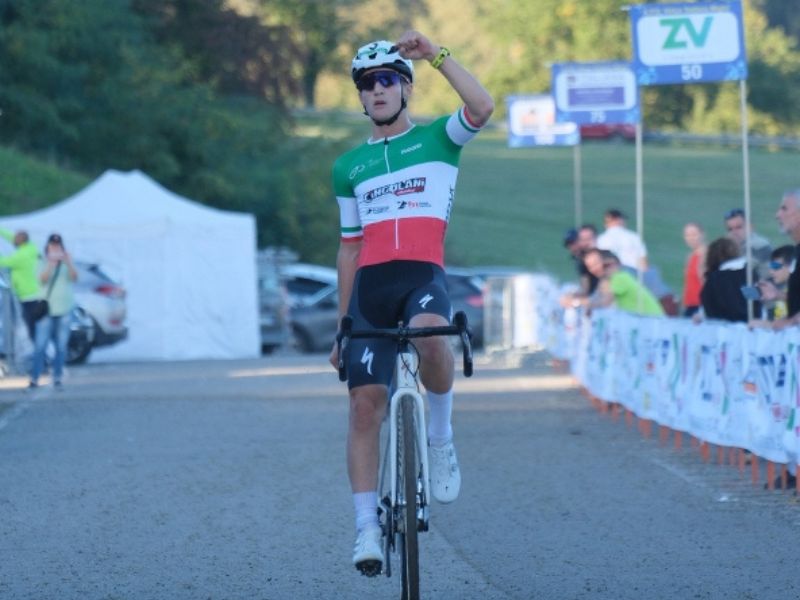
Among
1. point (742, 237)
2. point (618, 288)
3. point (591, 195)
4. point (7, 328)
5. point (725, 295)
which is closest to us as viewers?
point (725, 295)

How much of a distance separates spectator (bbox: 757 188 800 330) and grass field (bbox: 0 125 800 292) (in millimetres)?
42304

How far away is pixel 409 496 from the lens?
23.4 ft

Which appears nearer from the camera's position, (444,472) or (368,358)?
(368,358)

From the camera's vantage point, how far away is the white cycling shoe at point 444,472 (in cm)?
767

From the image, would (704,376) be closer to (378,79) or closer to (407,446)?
(378,79)

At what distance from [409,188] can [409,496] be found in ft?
3.99

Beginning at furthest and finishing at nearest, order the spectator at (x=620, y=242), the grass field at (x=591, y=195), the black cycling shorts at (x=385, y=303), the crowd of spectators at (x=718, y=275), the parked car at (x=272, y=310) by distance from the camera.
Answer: the grass field at (x=591, y=195)
the parked car at (x=272, y=310)
the spectator at (x=620, y=242)
the crowd of spectators at (x=718, y=275)
the black cycling shorts at (x=385, y=303)

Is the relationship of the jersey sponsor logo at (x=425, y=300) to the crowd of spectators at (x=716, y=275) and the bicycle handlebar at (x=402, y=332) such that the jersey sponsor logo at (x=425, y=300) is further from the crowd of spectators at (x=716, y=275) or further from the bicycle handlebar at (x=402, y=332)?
the crowd of spectators at (x=716, y=275)

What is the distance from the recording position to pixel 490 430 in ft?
52.7

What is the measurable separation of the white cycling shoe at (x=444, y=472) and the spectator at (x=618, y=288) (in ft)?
37.6

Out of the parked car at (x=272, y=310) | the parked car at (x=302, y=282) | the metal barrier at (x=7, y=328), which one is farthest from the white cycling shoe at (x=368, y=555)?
the parked car at (x=302, y=282)

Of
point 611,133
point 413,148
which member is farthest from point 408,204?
point 611,133

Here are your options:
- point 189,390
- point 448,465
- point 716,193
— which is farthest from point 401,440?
point 716,193

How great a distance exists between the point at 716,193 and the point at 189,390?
56.1 m
